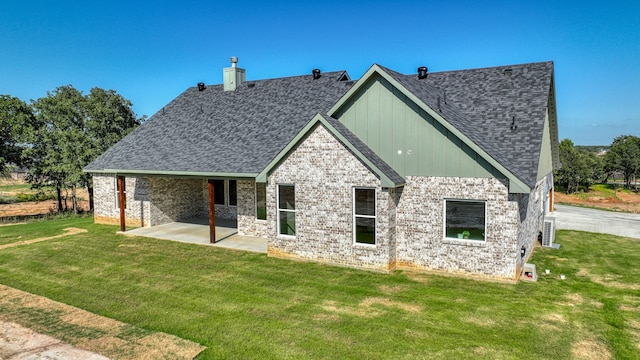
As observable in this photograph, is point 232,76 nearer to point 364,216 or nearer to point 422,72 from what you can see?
point 422,72

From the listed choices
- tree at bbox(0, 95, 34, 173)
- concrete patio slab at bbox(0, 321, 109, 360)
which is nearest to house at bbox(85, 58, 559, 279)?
concrete patio slab at bbox(0, 321, 109, 360)

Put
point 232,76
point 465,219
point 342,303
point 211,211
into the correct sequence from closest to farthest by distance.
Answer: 1. point 342,303
2. point 465,219
3. point 211,211
4. point 232,76

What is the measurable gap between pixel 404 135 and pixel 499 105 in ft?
12.6

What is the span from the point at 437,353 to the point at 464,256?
4904mm

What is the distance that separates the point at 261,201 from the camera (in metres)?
16.9

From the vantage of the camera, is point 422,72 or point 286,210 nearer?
point 286,210

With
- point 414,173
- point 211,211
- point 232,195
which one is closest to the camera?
point 414,173

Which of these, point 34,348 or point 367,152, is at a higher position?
point 367,152

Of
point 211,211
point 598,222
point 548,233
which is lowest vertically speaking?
point 598,222

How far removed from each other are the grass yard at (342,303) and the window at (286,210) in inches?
44.2

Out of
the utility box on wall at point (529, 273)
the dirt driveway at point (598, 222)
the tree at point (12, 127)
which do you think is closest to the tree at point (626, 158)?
the dirt driveway at point (598, 222)

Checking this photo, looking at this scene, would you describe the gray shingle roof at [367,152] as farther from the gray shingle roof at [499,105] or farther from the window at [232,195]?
the window at [232,195]

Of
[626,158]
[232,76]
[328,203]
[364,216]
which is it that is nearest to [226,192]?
[232,76]

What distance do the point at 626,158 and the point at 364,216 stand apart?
60.0m
